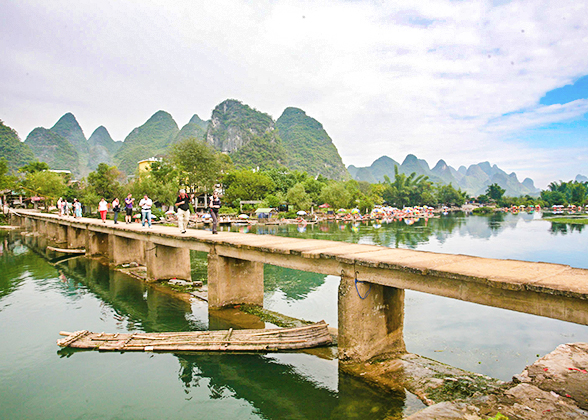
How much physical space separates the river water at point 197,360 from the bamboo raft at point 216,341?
0.33 m

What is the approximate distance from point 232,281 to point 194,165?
72.3 metres

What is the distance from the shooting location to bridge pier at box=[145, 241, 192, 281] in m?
20.6

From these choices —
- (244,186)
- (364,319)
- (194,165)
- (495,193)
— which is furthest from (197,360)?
(495,193)

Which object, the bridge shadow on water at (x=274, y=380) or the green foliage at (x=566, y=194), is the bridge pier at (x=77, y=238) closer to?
the bridge shadow on water at (x=274, y=380)

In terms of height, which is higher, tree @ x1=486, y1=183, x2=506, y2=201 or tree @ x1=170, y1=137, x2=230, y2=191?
tree @ x1=170, y1=137, x2=230, y2=191

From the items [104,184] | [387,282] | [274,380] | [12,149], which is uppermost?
[12,149]

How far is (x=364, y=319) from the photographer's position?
9.68m

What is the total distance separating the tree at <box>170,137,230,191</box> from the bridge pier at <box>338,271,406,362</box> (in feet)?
253

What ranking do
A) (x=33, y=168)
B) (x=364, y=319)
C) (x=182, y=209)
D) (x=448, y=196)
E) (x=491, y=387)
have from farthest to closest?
(x=448, y=196), (x=33, y=168), (x=182, y=209), (x=364, y=319), (x=491, y=387)

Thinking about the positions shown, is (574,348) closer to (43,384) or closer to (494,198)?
(43,384)

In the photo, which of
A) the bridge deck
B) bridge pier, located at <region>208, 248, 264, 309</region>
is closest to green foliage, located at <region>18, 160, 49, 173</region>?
bridge pier, located at <region>208, 248, 264, 309</region>

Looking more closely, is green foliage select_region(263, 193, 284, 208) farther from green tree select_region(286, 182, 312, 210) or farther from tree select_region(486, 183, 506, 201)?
tree select_region(486, 183, 506, 201)

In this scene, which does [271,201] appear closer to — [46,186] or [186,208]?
[46,186]

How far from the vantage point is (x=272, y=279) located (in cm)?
2522
